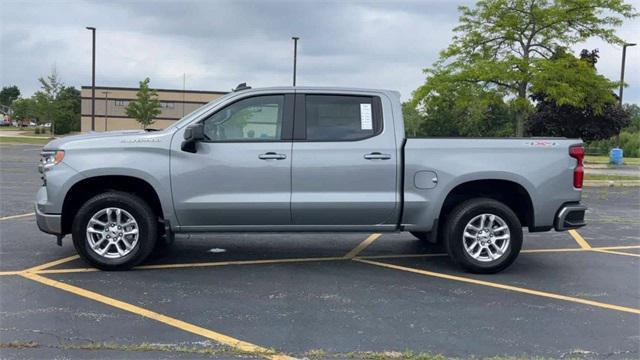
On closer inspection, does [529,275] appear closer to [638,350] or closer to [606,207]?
[638,350]

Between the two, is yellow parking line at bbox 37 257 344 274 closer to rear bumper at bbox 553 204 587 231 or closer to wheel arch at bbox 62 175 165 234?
wheel arch at bbox 62 175 165 234

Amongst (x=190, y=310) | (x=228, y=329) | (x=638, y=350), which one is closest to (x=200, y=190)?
(x=190, y=310)

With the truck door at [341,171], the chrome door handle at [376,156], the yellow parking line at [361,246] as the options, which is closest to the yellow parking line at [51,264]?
the truck door at [341,171]

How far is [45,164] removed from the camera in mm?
6027

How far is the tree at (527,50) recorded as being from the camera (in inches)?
776

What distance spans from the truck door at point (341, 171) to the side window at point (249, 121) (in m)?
0.24

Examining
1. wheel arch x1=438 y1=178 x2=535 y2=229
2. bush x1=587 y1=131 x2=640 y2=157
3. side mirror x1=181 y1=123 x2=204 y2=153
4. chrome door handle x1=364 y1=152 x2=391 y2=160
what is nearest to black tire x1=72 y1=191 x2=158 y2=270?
side mirror x1=181 y1=123 x2=204 y2=153

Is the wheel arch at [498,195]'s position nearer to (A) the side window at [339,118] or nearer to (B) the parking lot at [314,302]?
(B) the parking lot at [314,302]

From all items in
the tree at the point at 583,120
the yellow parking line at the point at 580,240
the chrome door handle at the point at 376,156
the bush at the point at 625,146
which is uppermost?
the tree at the point at 583,120

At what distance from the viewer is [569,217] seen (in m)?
6.27

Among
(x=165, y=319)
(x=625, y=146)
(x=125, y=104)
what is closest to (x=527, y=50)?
(x=165, y=319)

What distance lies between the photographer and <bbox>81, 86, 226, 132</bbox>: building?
6831cm

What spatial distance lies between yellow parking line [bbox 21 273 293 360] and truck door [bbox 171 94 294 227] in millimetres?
1212

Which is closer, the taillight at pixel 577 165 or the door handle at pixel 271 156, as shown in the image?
the door handle at pixel 271 156
